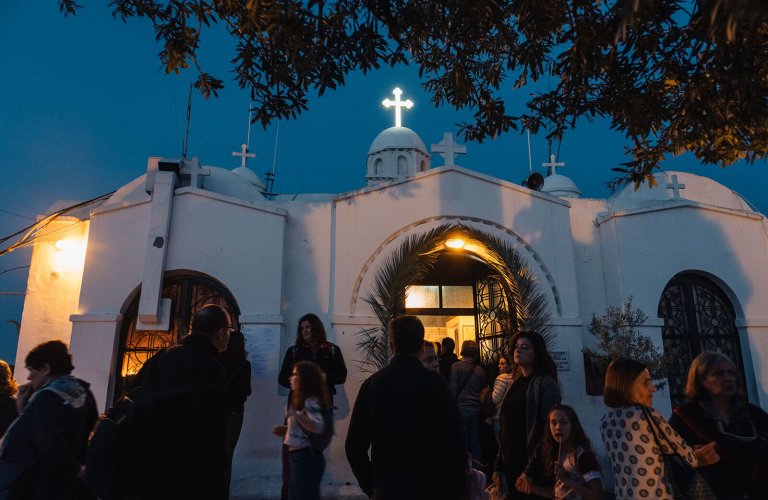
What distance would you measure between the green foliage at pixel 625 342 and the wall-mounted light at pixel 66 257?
290 inches

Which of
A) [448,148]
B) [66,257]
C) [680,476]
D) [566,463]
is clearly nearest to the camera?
[680,476]

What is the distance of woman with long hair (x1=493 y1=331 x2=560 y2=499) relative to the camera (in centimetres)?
384

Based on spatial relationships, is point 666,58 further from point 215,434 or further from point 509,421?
point 215,434

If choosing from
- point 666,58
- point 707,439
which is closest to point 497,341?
point 666,58

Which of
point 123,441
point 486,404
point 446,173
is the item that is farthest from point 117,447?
point 446,173

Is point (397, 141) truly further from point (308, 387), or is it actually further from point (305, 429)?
point (305, 429)

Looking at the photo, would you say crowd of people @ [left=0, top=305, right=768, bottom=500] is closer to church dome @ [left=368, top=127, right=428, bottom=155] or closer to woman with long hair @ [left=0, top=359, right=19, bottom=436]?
woman with long hair @ [left=0, top=359, right=19, bottom=436]

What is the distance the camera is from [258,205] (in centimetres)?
757

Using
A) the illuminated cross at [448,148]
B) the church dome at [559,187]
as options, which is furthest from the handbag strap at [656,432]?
the church dome at [559,187]

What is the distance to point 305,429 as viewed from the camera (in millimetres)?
4281

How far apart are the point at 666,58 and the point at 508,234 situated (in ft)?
10.6

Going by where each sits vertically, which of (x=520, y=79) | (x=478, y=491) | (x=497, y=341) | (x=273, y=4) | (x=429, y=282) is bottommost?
(x=478, y=491)

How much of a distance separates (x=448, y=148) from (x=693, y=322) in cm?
431

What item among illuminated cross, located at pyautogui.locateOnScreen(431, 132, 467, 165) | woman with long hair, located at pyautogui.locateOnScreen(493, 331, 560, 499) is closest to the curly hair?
woman with long hair, located at pyautogui.locateOnScreen(493, 331, 560, 499)
